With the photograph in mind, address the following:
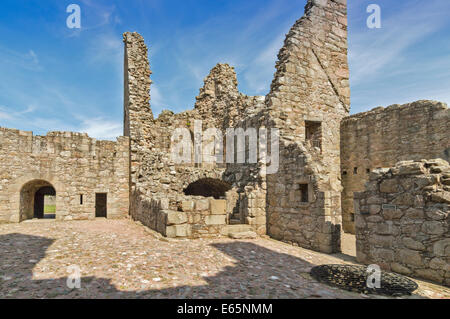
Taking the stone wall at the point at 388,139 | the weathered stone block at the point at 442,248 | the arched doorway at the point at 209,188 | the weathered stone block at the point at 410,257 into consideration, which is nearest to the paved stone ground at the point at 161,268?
the weathered stone block at the point at 410,257

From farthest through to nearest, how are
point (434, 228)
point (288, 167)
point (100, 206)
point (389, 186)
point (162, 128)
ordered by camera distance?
point (100, 206) → point (162, 128) → point (288, 167) → point (389, 186) → point (434, 228)

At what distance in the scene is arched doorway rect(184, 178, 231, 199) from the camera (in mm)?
13820

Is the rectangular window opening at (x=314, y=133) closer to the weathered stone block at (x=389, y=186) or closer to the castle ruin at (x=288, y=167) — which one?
the castle ruin at (x=288, y=167)

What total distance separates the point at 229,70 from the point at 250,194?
11.9m

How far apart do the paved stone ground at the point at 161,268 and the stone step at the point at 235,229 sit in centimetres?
43

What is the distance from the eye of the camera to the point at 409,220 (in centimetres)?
507

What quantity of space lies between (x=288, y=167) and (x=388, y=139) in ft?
13.5

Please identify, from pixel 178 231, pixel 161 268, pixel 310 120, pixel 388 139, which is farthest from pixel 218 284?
pixel 388 139

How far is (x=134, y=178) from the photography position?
43.2ft

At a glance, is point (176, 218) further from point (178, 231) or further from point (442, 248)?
point (442, 248)

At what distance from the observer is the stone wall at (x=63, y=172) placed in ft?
37.9

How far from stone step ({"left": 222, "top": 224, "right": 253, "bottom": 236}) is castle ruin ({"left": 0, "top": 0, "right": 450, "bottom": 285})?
0.12ft
